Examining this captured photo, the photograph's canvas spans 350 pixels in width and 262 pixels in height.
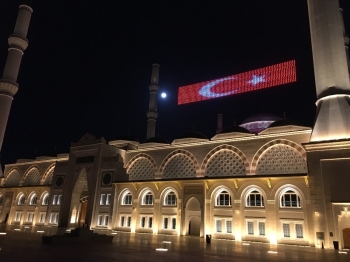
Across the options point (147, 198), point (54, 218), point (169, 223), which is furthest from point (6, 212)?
point (169, 223)

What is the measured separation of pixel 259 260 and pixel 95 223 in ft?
67.0

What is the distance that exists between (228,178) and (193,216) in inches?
189

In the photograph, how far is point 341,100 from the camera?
1769cm

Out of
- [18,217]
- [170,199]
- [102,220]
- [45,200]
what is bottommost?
[18,217]

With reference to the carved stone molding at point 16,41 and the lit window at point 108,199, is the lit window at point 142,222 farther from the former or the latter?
the carved stone molding at point 16,41

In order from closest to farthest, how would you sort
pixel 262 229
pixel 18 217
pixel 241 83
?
pixel 262 229 → pixel 241 83 → pixel 18 217

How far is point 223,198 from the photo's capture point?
21016mm

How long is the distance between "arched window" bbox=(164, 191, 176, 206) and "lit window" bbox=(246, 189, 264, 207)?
6.75 meters

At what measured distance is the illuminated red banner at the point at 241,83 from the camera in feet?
87.8

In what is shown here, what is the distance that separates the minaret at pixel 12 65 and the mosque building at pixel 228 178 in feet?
0.38

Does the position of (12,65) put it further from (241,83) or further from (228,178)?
(228,178)

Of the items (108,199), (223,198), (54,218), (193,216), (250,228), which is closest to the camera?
(250,228)

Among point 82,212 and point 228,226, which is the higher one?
point 82,212

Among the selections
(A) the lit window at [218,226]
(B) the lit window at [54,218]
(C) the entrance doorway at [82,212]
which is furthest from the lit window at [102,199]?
(A) the lit window at [218,226]
